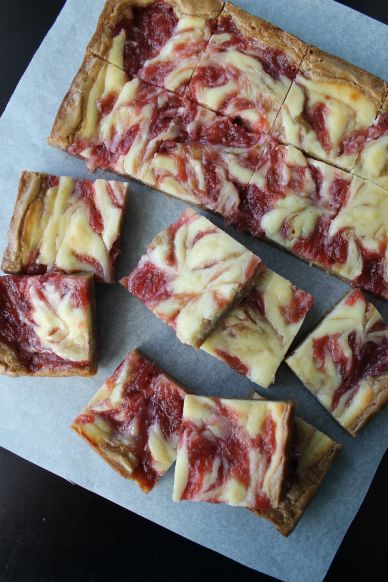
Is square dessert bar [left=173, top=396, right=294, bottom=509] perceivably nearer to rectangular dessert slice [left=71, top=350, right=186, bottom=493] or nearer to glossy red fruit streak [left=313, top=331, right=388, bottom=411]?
rectangular dessert slice [left=71, top=350, right=186, bottom=493]

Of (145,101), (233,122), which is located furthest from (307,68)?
(145,101)

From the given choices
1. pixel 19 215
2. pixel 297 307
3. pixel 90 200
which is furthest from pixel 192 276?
pixel 19 215

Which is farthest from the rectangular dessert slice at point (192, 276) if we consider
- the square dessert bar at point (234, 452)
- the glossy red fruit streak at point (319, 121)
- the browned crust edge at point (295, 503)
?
the browned crust edge at point (295, 503)

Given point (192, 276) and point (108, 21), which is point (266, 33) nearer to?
point (108, 21)

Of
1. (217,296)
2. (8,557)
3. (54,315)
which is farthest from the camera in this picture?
(8,557)

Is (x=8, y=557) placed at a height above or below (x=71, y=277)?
below

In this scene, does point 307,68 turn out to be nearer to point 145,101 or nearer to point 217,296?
point 145,101

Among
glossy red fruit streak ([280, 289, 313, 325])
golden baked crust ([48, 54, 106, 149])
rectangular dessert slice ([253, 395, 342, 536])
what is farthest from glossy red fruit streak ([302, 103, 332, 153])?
rectangular dessert slice ([253, 395, 342, 536])

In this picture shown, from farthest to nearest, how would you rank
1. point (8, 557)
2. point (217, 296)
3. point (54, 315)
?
1. point (8, 557)
2. point (54, 315)
3. point (217, 296)
